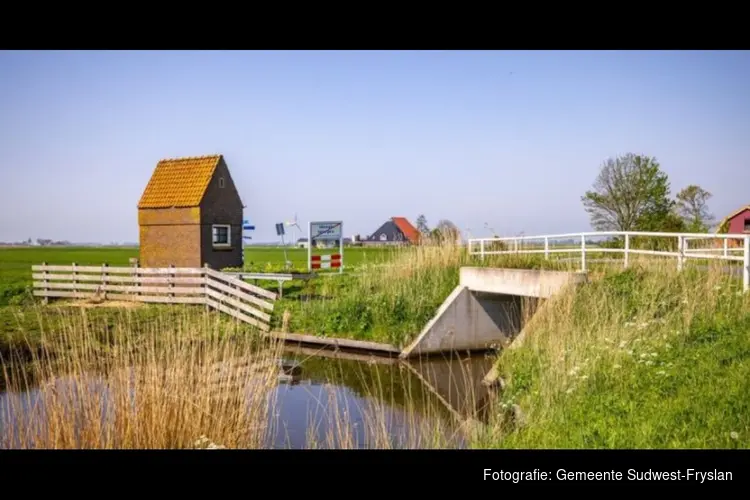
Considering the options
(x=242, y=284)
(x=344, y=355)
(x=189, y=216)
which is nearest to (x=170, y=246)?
(x=189, y=216)

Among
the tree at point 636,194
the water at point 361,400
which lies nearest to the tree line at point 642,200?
the tree at point 636,194

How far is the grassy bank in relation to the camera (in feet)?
16.8

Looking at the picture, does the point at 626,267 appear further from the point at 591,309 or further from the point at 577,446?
the point at 577,446

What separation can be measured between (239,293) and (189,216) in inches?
254

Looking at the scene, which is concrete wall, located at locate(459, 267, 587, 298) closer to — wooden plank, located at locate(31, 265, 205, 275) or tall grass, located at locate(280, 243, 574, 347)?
tall grass, located at locate(280, 243, 574, 347)

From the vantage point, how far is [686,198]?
19.1 m

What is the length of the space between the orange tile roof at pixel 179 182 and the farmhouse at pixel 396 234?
6.08 metres

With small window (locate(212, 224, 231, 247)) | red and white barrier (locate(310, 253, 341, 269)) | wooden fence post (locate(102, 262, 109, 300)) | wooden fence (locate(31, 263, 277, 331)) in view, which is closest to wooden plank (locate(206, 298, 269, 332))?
wooden fence (locate(31, 263, 277, 331))

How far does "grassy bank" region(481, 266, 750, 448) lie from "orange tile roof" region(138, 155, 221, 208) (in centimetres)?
1402

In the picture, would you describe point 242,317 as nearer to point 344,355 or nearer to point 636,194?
point 344,355

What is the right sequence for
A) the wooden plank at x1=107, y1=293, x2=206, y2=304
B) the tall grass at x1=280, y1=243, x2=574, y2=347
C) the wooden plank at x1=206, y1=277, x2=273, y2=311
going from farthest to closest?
1. the wooden plank at x1=107, y1=293, x2=206, y2=304
2. the wooden plank at x1=206, y1=277, x2=273, y2=311
3. the tall grass at x1=280, y1=243, x2=574, y2=347
